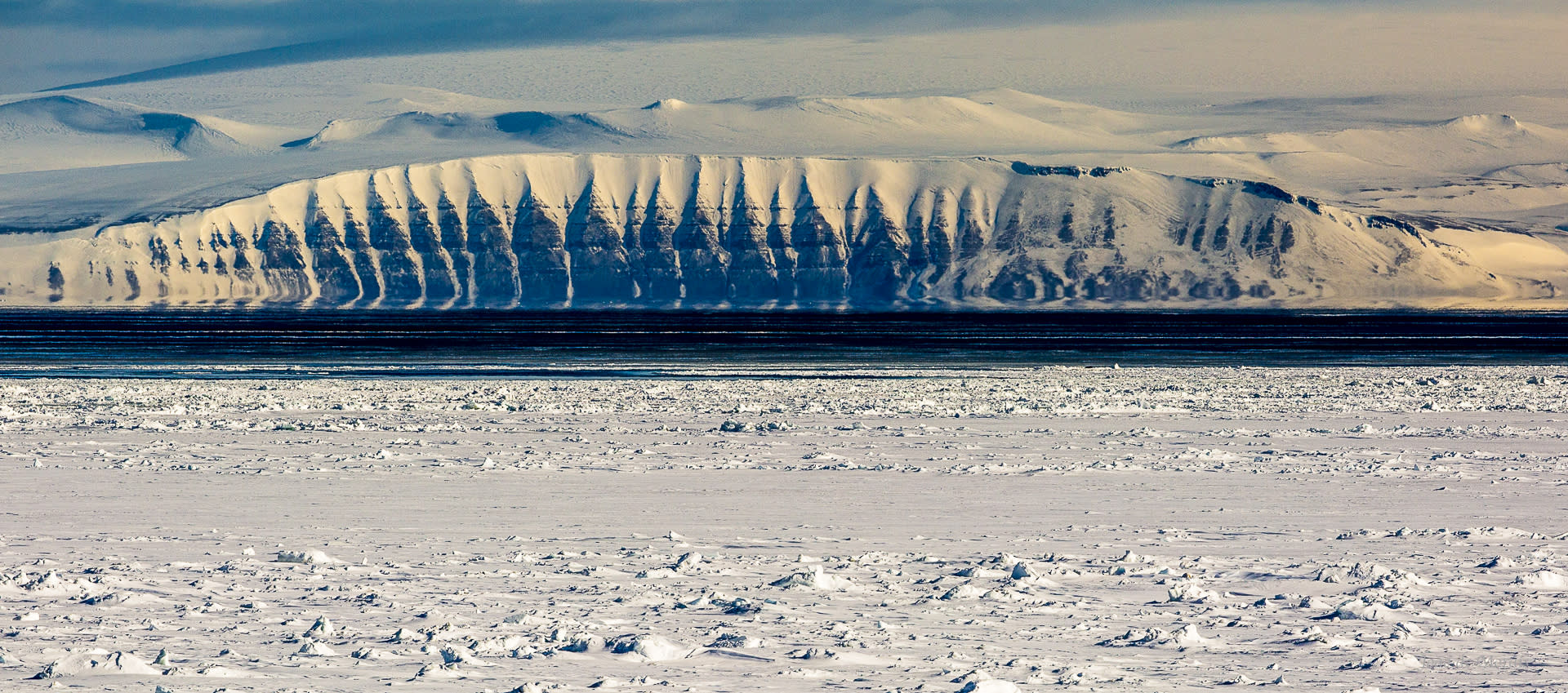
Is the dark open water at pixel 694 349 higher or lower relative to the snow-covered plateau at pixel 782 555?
lower

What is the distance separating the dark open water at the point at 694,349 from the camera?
5994 cm

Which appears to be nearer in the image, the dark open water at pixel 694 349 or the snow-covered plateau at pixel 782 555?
the snow-covered plateau at pixel 782 555

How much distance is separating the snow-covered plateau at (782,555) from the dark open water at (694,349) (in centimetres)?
2915

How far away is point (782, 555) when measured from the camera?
14914mm

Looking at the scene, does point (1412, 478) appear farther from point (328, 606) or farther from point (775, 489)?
point (328, 606)

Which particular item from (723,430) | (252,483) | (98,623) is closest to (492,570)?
(98,623)

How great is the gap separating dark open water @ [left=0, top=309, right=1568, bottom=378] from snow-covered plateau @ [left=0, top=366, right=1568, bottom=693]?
29.1m

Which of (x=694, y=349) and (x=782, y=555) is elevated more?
(x=782, y=555)

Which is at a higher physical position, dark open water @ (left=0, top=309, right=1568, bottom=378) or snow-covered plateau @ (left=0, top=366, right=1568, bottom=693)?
snow-covered plateau @ (left=0, top=366, right=1568, bottom=693)

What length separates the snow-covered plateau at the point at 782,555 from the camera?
35.1 ft

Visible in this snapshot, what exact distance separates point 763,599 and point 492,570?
2635mm

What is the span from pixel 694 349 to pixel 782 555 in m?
65.8

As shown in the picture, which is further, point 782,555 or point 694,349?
point 694,349

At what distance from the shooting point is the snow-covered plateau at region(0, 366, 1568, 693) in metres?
10.7
